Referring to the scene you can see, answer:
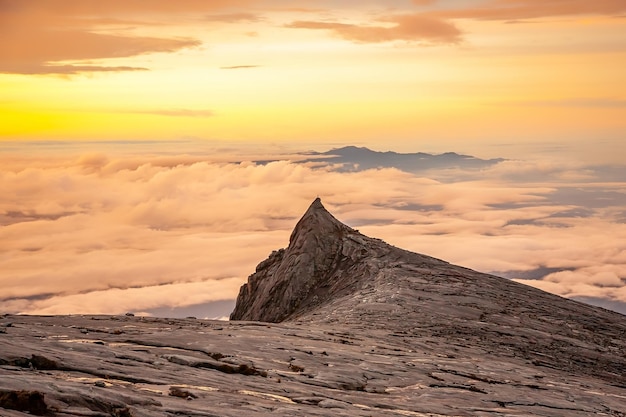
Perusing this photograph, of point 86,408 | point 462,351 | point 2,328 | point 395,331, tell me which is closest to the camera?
point 86,408

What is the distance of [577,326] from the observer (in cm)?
4097

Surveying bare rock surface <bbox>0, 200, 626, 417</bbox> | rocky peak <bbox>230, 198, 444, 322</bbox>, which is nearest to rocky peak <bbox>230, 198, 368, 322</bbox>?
rocky peak <bbox>230, 198, 444, 322</bbox>

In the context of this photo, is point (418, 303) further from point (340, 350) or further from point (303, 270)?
point (340, 350)

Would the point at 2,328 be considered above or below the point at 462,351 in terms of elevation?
above

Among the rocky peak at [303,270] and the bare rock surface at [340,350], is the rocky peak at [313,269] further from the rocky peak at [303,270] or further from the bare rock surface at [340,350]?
the bare rock surface at [340,350]

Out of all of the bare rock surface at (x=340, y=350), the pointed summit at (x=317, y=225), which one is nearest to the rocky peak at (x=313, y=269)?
the pointed summit at (x=317, y=225)

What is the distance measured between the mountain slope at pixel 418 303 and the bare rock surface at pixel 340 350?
114 millimetres

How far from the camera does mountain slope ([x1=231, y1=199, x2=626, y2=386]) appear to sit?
35562 mm

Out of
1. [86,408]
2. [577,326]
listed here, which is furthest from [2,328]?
[577,326]

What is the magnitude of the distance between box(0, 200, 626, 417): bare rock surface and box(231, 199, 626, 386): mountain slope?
0.11 m

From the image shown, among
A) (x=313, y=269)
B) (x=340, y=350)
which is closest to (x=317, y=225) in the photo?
(x=313, y=269)

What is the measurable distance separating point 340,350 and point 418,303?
13.4 meters

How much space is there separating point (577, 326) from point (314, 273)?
50.2 ft

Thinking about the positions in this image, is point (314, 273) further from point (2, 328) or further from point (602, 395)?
point (2, 328)
